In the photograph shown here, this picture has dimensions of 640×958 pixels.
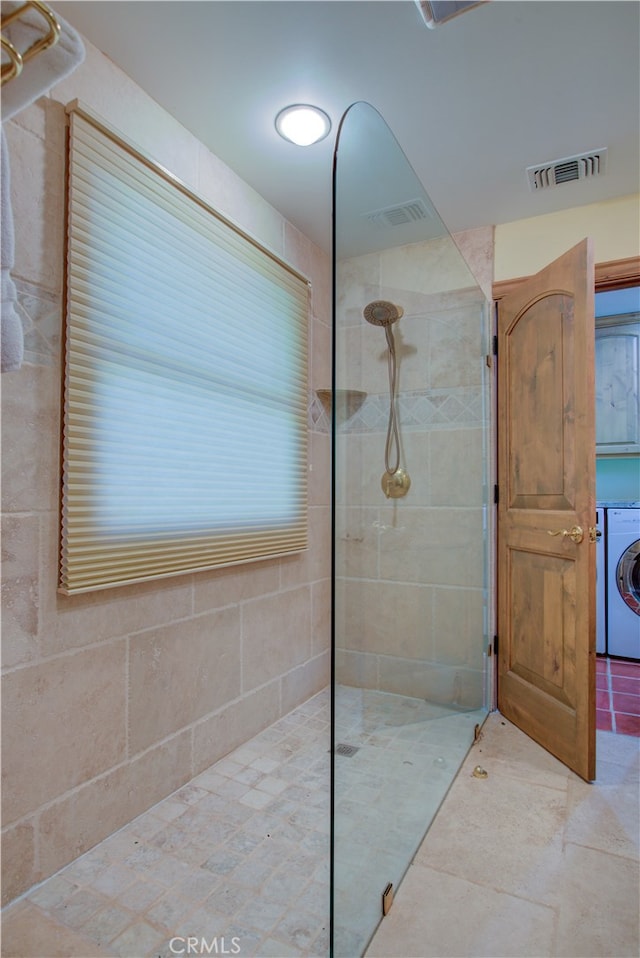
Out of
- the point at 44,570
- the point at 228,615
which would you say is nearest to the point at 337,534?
the point at 44,570

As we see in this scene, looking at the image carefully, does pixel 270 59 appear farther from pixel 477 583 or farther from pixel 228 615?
pixel 477 583

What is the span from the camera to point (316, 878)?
1391 millimetres

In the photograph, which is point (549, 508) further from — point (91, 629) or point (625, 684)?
point (91, 629)

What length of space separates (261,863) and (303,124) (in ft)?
7.70

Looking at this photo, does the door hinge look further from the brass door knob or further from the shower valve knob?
the brass door knob

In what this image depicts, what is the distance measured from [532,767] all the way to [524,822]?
1.25 ft

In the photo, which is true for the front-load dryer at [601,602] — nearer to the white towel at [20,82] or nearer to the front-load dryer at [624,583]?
the front-load dryer at [624,583]

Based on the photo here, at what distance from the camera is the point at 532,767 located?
1995 millimetres

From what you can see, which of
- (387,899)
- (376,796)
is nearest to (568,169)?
(376,796)

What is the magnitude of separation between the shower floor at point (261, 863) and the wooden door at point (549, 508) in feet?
1.91

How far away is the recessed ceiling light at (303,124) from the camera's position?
177 cm

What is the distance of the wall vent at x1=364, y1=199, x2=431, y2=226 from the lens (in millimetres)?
1367

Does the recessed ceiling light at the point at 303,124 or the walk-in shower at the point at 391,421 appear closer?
the walk-in shower at the point at 391,421

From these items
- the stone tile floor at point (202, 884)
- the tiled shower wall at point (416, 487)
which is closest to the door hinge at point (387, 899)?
the stone tile floor at point (202, 884)
